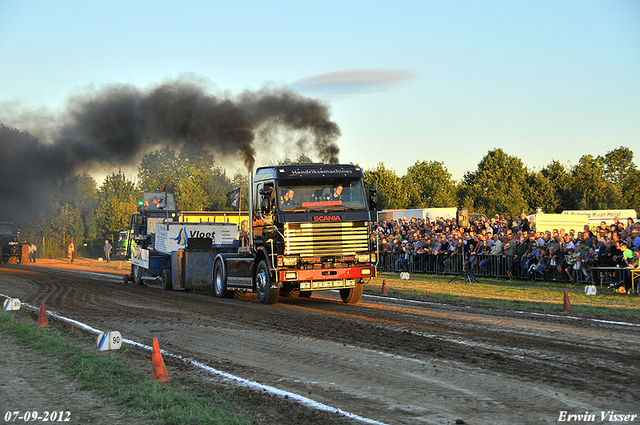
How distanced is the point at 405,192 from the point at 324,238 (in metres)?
70.5

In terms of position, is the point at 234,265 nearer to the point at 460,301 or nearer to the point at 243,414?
the point at 460,301

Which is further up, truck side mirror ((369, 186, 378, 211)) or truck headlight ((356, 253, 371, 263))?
truck side mirror ((369, 186, 378, 211))

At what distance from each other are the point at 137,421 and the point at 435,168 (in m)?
95.8

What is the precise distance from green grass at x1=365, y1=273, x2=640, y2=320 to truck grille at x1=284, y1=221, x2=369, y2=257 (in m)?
3.06

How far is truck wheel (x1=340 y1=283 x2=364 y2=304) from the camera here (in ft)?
55.2

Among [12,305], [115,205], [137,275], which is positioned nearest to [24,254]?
[115,205]

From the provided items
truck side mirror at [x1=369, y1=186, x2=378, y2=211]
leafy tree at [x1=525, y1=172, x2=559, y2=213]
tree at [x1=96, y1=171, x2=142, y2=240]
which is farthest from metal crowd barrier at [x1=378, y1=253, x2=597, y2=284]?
leafy tree at [x1=525, y1=172, x2=559, y2=213]

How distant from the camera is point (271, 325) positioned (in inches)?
483

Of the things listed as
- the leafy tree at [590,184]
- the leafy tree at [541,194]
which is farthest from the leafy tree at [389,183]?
the leafy tree at [590,184]

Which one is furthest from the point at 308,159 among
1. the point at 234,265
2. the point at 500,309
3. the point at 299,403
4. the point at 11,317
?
the point at 299,403

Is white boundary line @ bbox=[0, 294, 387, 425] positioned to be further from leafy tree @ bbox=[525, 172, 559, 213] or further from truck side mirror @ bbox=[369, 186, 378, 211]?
leafy tree @ bbox=[525, 172, 559, 213]

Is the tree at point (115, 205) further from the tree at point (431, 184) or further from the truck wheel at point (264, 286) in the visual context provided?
the truck wheel at point (264, 286)

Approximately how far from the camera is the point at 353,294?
16.9 metres

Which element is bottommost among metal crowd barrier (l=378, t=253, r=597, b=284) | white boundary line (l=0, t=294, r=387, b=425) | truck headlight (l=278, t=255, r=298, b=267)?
white boundary line (l=0, t=294, r=387, b=425)
